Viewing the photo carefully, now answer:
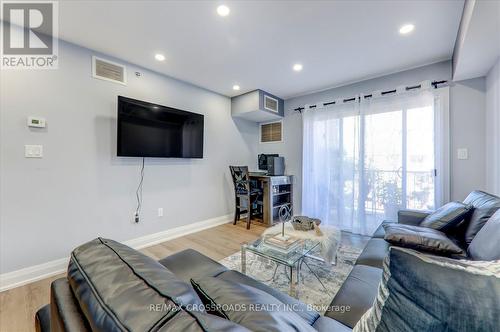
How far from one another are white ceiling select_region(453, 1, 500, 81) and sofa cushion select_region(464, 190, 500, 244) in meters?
1.33

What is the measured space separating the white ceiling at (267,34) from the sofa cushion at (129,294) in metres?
1.98

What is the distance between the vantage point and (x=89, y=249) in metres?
0.72

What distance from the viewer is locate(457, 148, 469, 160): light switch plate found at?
8.22 ft

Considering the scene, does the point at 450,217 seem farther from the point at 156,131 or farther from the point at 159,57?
the point at 159,57

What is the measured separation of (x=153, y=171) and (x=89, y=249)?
2362mm

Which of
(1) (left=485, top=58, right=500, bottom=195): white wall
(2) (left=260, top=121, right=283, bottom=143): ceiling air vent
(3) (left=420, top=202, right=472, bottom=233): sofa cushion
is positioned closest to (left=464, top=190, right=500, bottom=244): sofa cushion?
(3) (left=420, top=202, right=472, bottom=233): sofa cushion

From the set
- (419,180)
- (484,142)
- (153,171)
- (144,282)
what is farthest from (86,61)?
(484,142)

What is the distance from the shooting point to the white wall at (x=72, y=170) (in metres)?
1.93

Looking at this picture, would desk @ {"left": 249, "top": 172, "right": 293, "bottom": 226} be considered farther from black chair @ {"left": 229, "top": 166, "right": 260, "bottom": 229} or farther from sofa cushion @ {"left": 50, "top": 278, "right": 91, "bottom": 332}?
sofa cushion @ {"left": 50, "top": 278, "right": 91, "bottom": 332}

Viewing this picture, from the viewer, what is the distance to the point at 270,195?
3627 mm

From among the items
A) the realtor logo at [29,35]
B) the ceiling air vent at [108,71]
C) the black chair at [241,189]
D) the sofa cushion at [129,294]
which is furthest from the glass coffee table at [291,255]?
the realtor logo at [29,35]

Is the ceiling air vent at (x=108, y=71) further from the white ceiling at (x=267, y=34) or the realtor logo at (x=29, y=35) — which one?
the realtor logo at (x=29, y=35)

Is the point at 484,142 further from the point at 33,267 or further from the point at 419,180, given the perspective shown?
the point at 33,267

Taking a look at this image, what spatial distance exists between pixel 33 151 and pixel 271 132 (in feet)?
12.0
